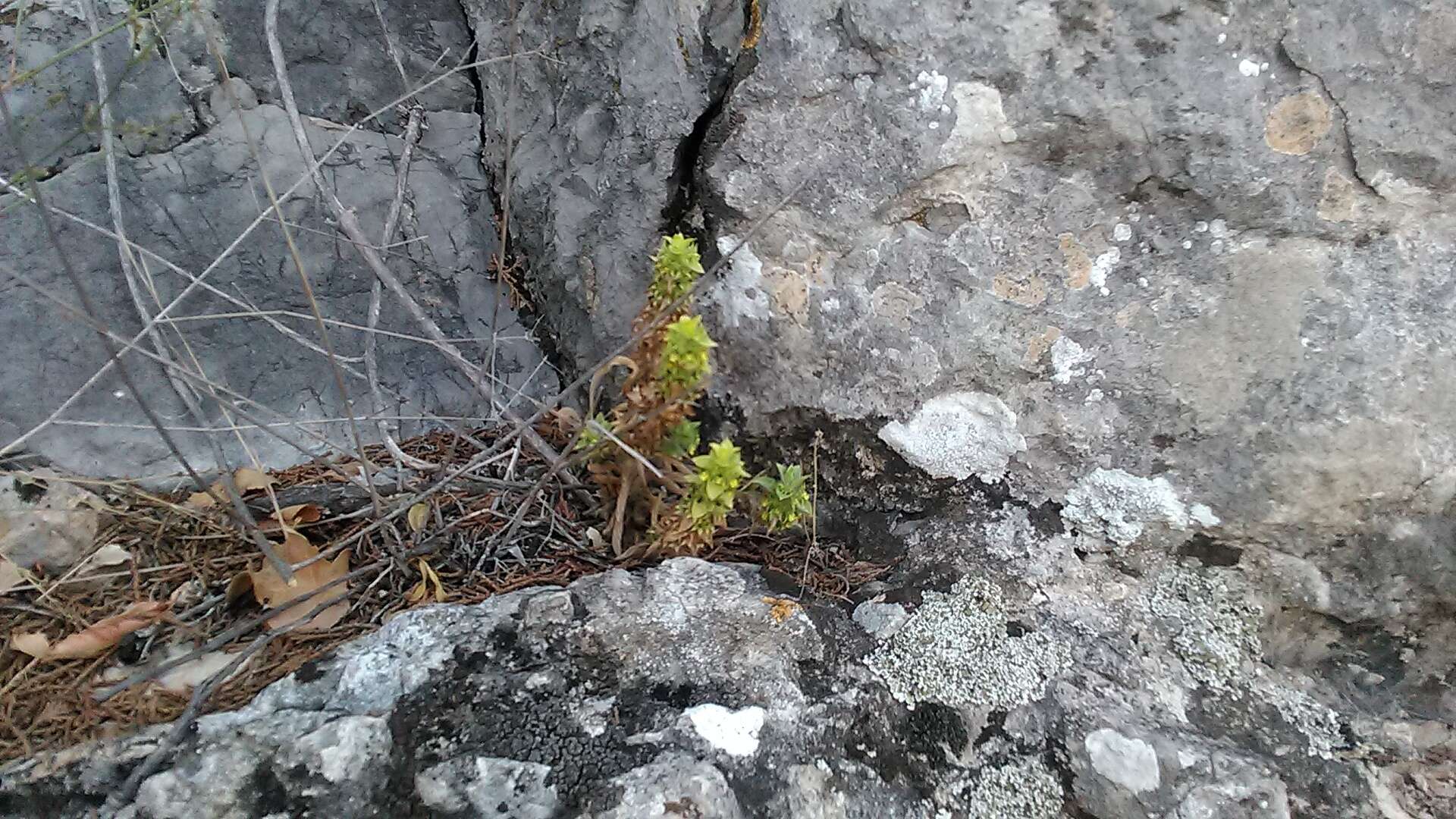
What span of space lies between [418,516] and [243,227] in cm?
96

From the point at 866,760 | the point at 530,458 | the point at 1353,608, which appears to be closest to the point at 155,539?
the point at 530,458

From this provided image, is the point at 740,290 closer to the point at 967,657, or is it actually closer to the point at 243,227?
the point at 967,657

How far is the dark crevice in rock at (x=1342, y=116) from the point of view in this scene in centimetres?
163

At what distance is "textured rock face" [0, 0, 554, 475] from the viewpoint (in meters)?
2.07

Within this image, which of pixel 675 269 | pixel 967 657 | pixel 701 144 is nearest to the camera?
pixel 967 657

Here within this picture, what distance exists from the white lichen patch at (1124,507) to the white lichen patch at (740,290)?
0.74 meters

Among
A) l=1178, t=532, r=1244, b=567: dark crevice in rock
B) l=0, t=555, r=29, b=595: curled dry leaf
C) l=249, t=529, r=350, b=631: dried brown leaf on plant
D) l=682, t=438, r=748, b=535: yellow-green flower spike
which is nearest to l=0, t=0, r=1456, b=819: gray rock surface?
l=1178, t=532, r=1244, b=567: dark crevice in rock

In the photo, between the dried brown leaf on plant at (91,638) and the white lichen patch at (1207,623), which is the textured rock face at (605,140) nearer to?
the dried brown leaf on plant at (91,638)

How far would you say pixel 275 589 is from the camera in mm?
1744

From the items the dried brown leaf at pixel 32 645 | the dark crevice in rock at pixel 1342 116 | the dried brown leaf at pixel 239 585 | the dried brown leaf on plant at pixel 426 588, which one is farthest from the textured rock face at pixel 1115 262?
the dried brown leaf at pixel 32 645

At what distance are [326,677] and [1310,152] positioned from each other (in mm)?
1998

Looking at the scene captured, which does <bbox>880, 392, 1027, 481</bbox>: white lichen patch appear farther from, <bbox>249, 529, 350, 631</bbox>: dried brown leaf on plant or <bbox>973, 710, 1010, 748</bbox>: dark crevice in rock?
<bbox>249, 529, 350, 631</bbox>: dried brown leaf on plant

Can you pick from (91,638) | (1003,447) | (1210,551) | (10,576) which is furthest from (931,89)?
(10,576)

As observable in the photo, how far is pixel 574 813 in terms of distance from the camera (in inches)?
51.8
